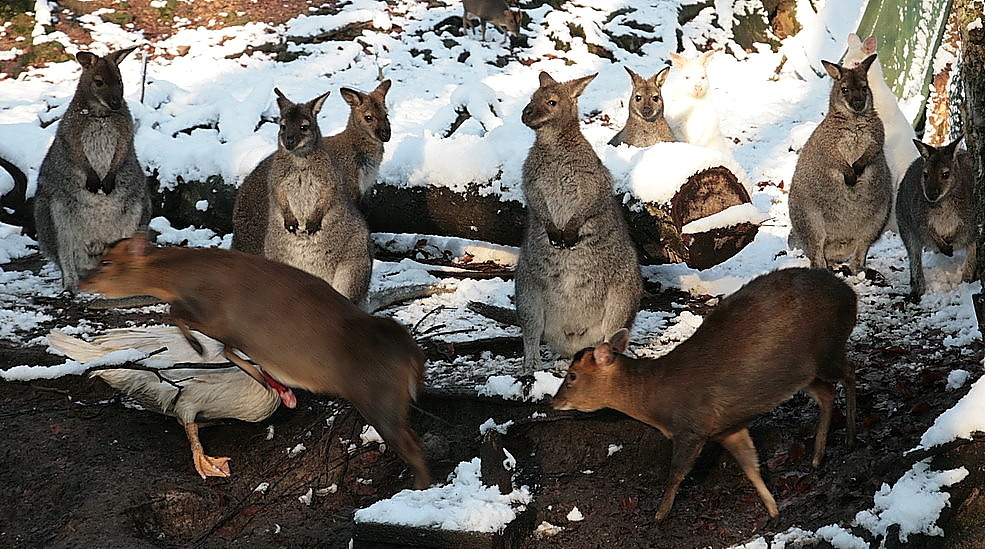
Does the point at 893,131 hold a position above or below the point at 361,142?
above

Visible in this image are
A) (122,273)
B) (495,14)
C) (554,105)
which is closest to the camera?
(122,273)

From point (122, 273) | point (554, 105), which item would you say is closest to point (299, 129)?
point (554, 105)

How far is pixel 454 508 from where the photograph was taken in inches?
181

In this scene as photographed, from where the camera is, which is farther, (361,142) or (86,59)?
(361,142)

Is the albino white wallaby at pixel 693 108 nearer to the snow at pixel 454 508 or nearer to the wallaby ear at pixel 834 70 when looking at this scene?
the wallaby ear at pixel 834 70

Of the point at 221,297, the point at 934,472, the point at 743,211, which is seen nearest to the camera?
the point at 221,297

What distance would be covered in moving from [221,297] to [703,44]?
1445cm

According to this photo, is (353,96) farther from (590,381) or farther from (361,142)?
(590,381)

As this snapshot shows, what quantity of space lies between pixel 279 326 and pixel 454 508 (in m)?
1.88

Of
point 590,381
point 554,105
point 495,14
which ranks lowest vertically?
point 495,14

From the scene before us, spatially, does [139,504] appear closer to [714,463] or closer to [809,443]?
[714,463]

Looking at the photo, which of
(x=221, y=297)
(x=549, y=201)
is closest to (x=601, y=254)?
(x=549, y=201)

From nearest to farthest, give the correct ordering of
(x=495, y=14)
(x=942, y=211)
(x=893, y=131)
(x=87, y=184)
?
(x=942, y=211) < (x=87, y=184) < (x=893, y=131) < (x=495, y=14)

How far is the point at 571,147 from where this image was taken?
650 centimetres
